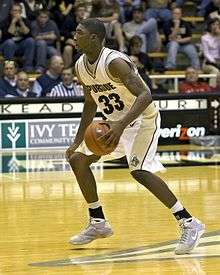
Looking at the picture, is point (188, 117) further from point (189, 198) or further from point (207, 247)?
point (207, 247)

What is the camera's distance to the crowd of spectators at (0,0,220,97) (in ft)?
51.1

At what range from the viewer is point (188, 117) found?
1560 cm

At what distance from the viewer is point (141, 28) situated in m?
17.9

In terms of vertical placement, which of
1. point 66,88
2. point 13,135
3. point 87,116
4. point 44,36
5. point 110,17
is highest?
point 87,116

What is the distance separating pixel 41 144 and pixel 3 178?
3.29 m

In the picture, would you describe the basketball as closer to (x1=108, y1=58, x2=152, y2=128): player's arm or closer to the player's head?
(x1=108, y1=58, x2=152, y2=128): player's arm

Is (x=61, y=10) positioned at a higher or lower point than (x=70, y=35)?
higher

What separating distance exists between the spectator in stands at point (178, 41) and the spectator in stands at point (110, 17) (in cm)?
109

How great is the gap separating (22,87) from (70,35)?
2.71 metres

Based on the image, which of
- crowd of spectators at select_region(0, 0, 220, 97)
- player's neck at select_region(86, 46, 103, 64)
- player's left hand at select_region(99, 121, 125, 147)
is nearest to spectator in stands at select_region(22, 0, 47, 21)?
crowd of spectators at select_region(0, 0, 220, 97)

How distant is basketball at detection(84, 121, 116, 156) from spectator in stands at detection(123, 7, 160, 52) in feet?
35.7

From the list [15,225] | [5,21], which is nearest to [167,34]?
[5,21]

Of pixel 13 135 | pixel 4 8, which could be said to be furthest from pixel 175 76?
pixel 13 135

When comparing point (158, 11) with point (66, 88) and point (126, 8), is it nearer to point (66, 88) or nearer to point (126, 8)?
point (126, 8)
